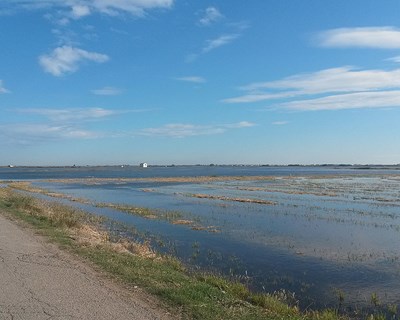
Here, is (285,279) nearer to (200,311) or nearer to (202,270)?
(202,270)

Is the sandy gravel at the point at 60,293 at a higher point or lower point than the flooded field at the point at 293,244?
higher

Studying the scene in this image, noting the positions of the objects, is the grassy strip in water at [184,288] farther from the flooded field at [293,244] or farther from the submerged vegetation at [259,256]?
the flooded field at [293,244]

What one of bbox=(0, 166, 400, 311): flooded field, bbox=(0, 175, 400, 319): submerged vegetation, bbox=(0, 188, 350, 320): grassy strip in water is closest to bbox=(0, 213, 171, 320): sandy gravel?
bbox=(0, 188, 350, 320): grassy strip in water

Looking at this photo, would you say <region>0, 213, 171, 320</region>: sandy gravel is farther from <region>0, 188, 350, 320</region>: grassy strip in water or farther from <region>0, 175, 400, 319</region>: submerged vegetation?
<region>0, 175, 400, 319</region>: submerged vegetation

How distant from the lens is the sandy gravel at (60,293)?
27.3ft

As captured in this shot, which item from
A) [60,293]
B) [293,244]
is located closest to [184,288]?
[60,293]

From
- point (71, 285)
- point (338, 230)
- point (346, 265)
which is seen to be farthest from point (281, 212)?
point (71, 285)

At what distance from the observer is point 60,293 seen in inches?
375

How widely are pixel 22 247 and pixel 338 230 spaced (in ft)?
62.3

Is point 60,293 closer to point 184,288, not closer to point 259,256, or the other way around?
point 184,288

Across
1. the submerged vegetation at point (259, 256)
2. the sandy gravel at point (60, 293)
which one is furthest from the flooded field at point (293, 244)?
the sandy gravel at point (60, 293)

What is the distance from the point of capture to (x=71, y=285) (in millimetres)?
10281

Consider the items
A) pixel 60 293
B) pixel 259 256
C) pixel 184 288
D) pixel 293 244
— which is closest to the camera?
pixel 60 293

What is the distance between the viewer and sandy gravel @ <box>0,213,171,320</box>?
8320 millimetres
